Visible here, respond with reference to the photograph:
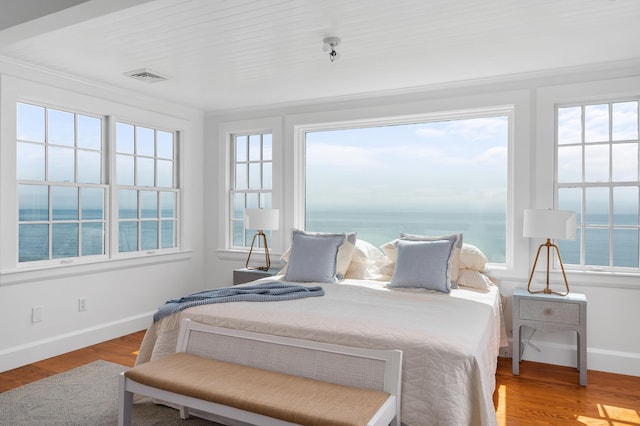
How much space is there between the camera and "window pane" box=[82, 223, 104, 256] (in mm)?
4297

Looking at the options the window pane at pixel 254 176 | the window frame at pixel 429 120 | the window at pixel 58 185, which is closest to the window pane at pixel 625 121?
the window frame at pixel 429 120

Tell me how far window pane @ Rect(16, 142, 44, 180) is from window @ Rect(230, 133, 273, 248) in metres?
2.15

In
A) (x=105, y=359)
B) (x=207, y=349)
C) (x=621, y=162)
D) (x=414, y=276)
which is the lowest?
(x=105, y=359)

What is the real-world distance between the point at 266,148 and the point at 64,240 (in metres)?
2.38

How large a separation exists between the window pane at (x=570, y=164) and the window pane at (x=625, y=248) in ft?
1.85

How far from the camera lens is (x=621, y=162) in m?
3.78

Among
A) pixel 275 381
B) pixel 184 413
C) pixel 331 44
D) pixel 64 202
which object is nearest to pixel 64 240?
pixel 64 202

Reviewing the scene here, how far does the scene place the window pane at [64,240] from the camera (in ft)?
13.2

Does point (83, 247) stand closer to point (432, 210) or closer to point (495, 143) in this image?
point (432, 210)

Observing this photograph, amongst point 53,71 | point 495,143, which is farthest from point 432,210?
point 53,71

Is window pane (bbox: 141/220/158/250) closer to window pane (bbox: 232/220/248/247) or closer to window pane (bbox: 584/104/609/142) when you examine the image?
window pane (bbox: 232/220/248/247)

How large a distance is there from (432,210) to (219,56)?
2.58 metres

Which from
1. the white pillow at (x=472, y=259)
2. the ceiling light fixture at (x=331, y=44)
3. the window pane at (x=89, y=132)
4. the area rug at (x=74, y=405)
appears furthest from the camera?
the window pane at (x=89, y=132)

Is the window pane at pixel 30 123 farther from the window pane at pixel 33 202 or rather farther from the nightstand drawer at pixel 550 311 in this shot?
the nightstand drawer at pixel 550 311
